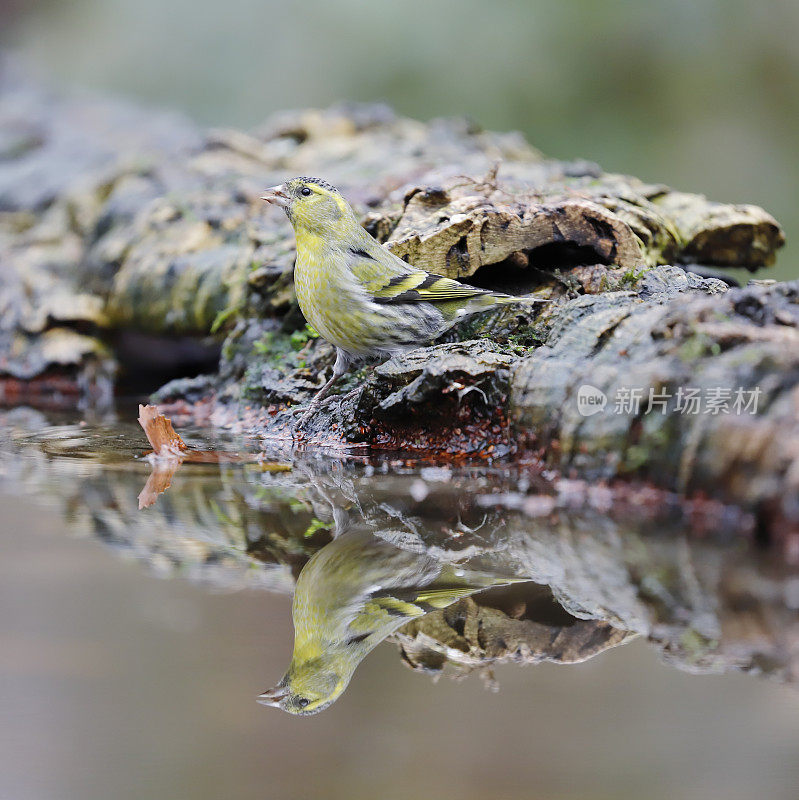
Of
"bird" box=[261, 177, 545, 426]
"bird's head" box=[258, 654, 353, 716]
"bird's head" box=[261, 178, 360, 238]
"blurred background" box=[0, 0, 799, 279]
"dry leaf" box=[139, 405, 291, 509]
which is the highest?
"blurred background" box=[0, 0, 799, 279]

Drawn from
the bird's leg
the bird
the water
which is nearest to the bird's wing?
the bird

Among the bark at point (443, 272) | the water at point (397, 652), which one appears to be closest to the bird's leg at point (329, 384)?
the bark at point (443, 272)

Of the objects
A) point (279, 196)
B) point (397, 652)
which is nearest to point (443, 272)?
point (279, 196)

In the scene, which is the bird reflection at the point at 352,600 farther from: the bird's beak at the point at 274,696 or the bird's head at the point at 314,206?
the bird's head at the point at 314,206

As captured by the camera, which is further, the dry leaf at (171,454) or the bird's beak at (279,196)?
the bird's beak at (279,196)

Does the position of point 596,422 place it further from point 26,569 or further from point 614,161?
point 614,161

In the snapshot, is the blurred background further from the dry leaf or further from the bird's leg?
the dry leaf

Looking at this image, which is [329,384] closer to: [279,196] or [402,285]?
[402,285]
